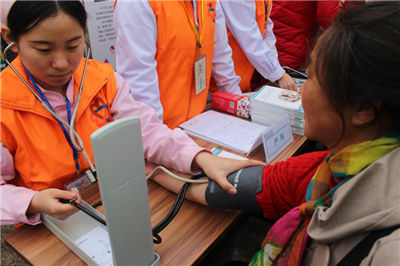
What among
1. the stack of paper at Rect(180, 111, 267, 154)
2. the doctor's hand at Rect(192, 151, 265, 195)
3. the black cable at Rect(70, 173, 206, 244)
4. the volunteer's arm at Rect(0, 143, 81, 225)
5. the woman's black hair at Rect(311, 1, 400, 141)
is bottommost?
the stack of paper at Rect(180, 111, 267, 154)

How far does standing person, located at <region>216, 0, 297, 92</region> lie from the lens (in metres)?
1.92

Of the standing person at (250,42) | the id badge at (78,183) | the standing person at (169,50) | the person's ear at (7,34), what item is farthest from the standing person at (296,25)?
the person's ear at (7,34)

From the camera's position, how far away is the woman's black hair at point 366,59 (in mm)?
592

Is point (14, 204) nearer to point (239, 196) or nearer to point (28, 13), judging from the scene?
point (28, 13)

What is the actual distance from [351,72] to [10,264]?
6.78ft

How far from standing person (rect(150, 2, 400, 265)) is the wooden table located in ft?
0.66

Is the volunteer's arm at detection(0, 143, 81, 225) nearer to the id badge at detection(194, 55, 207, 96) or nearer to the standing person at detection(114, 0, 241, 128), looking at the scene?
the standing person at detection(114, 0, 241, 128)

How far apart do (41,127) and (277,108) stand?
101 cm

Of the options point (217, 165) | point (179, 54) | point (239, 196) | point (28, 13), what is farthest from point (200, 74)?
point (28, 13)

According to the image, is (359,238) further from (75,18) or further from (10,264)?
(10,264)

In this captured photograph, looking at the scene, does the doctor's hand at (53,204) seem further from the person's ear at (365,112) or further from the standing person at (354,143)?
the person's ear at (365,112)

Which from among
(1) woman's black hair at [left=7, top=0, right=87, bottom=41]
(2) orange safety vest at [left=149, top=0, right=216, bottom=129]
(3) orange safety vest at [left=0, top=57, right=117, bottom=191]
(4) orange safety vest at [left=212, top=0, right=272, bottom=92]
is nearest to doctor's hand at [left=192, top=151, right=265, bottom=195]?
(3) orange safety vest at [left=0, top=57, right=117, bottom=191]

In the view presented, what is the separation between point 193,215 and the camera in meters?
0.99

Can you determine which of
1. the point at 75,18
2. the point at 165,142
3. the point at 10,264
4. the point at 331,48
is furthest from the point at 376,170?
the point at 10,264
